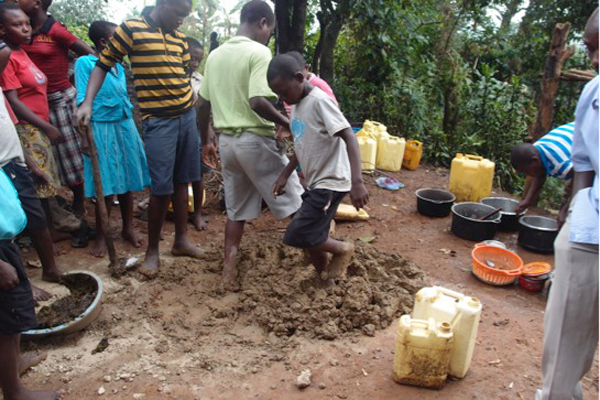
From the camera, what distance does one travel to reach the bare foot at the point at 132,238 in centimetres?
401

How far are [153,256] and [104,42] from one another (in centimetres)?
176

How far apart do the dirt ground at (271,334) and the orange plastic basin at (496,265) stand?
8cm

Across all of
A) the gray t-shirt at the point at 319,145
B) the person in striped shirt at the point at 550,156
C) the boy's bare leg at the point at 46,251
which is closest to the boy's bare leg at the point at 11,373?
the boy's bare leg at the point at 46,251

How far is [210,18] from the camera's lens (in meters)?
14.1

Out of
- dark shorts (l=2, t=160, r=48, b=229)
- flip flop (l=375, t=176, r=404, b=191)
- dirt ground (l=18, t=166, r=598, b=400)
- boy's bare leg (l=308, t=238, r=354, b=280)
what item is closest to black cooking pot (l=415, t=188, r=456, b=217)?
flip flop (l=375, t=176, r=404, b=191)

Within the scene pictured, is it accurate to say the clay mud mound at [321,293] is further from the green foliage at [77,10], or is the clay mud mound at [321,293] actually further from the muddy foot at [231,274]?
the green foliage at [77,10]

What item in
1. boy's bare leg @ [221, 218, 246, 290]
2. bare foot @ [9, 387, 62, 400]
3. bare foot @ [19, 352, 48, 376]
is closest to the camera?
bare foot @ [9, 387, 62, 400]

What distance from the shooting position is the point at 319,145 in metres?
2.85

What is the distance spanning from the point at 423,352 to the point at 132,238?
8.87 feet

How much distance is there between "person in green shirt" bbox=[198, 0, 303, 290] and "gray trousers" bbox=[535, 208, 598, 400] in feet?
6.27

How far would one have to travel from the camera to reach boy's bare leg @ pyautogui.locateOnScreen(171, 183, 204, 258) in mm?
3759

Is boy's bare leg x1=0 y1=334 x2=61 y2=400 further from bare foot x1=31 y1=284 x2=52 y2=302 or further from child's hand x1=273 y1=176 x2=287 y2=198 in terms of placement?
child's hand x1=273 y1=176 x2=287 y2=198

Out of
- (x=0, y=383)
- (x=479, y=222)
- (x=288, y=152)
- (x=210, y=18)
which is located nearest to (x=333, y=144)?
(x=0, y=383)

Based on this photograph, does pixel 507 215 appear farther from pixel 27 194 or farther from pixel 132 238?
pixel 27 194
